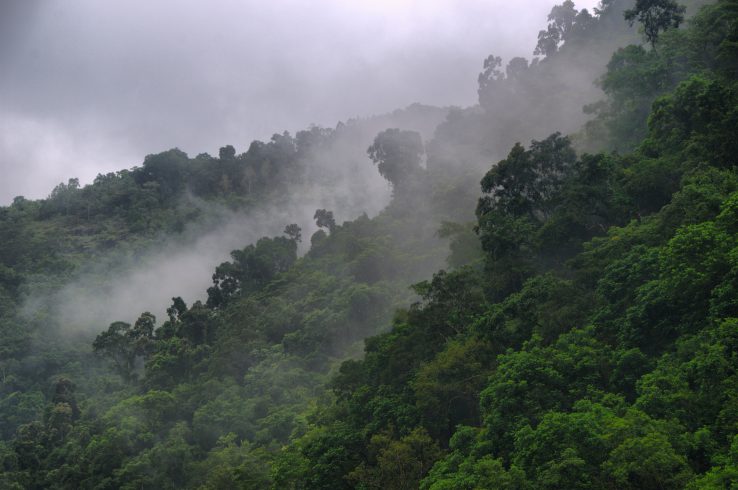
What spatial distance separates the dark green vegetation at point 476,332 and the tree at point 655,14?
93cm

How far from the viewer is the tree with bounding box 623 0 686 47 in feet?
149

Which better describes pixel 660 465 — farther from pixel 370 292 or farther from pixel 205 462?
pixel 370 292

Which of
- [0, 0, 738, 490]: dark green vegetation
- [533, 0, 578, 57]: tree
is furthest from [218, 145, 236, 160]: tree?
[533, 0, 578, 57]: tree

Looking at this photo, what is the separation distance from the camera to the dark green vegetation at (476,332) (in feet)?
68.1

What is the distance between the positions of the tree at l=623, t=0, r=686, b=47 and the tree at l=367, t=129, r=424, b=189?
88.2 ft

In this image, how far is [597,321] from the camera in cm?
2677

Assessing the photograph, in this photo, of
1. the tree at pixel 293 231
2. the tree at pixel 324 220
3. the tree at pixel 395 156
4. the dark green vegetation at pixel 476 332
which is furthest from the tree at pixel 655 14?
the tree at pixel 293 231

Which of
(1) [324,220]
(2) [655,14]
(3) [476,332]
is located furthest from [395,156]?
(3) [476,332]

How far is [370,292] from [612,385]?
32.4 meters

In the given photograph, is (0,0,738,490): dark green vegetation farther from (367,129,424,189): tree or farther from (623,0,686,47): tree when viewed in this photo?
(623,0,686,47): tree

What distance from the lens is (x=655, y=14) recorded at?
4712cm

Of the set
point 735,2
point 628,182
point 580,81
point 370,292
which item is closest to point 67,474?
point 370,292

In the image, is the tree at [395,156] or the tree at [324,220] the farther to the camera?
the tree at [324,220]

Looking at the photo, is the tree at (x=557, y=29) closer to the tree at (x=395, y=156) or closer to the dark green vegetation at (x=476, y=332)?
the dark green vegetation at (x=476, y=332)
